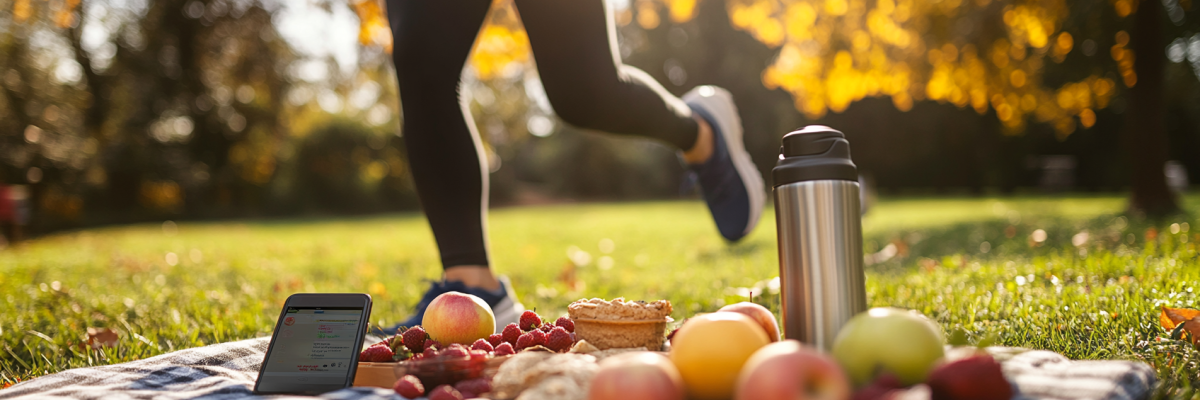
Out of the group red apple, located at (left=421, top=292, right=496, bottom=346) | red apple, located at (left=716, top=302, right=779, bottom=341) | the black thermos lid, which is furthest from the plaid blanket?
the black thermos lid

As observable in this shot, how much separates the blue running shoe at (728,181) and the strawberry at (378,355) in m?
1.44

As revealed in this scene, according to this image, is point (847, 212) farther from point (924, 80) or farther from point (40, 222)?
point (40, 222)

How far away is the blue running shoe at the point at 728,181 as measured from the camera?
100 inches

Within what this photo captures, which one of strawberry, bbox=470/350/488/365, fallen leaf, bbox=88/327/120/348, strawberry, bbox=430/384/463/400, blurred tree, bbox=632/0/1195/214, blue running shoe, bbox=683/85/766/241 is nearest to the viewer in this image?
strawberry, bbox=430/384/463/400

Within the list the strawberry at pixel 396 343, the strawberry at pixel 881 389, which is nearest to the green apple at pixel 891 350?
the strawberry at pixel 881 389

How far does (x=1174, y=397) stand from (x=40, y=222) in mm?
15901

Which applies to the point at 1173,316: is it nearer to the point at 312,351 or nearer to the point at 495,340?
the point at 495,340

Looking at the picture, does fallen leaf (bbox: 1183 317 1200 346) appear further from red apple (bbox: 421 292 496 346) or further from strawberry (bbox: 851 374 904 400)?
red apple (bbox: 421 292 496 346)

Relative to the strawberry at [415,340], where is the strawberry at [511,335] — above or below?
below

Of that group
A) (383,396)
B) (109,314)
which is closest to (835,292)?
(383,396)

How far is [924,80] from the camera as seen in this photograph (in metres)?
7.21

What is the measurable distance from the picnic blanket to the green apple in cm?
15

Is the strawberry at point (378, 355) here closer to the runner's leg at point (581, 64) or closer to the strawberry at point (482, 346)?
the strawberry at point (482, 346)

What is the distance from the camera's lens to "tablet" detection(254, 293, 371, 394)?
1.43 meters
